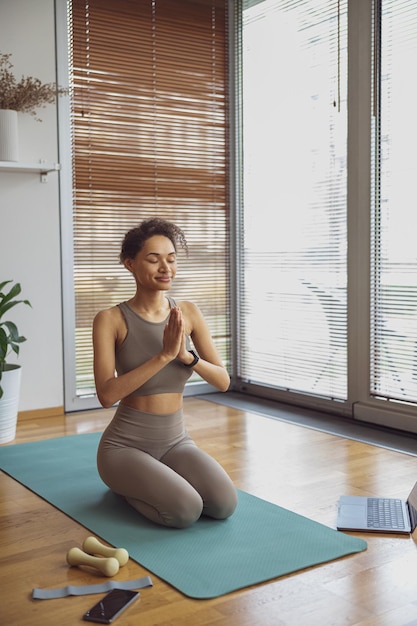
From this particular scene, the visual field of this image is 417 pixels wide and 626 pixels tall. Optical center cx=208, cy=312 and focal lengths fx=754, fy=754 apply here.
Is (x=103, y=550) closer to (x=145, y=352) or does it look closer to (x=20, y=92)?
(x=145, y=352)

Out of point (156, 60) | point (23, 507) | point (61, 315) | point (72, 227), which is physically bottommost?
point (23, 507)

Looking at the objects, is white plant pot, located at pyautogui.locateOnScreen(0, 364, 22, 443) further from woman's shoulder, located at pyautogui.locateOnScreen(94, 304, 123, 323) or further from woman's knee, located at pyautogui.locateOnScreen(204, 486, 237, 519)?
woman's knee, located at pyautogui.locateOnScreen(204, 486, 237, 519)

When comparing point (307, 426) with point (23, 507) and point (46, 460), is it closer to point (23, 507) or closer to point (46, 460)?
point (46, 460)

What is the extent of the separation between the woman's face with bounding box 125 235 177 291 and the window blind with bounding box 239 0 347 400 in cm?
173

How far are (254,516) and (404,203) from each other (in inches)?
75.9

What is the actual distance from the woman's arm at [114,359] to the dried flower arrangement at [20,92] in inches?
72.5

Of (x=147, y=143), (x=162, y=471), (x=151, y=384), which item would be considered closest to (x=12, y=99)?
(x=147, y=143)

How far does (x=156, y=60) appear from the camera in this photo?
15.4 ft

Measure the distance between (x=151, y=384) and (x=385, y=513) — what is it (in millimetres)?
950

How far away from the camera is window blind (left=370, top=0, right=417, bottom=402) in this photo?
380cm

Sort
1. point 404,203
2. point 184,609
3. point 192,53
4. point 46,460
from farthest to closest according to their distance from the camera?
1. point 192,53
2. point 404,203
3. point 46,460
4. point 184,609

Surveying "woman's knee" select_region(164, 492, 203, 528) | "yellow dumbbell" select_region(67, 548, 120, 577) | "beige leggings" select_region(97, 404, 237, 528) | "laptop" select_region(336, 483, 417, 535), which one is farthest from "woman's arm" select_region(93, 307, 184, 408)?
"laptop" select_region(336, 483, 417, 535)

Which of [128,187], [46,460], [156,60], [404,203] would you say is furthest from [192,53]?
[46,460]

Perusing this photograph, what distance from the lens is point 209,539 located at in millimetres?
2445
